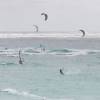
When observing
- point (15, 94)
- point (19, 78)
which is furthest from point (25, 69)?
point (15, 94)

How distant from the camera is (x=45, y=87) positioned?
63.5 feet

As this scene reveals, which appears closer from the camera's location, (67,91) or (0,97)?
(0,97)

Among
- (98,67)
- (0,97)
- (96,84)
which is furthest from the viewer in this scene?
(98,67)

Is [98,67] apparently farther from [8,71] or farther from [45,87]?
[45,87]

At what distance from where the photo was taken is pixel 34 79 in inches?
866

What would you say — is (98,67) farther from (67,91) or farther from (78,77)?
(67,91)

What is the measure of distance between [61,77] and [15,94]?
5123 mm

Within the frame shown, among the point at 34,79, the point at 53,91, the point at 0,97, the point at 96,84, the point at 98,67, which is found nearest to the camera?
the point at 0,97

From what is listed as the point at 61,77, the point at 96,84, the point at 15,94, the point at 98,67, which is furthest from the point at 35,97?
the point at 98,67

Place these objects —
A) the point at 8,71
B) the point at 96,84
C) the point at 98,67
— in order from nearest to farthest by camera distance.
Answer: the point at 96,84 → the point at 8,71 → the point at 98,67

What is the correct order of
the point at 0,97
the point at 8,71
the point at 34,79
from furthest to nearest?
1. the point at 8,71
2. the point at 34,79
3. the point at 0,97

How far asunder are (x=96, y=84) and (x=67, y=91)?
2.22 metres

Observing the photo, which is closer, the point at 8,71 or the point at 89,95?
the point at 89,95

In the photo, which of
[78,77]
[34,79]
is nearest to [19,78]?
[34,79]
